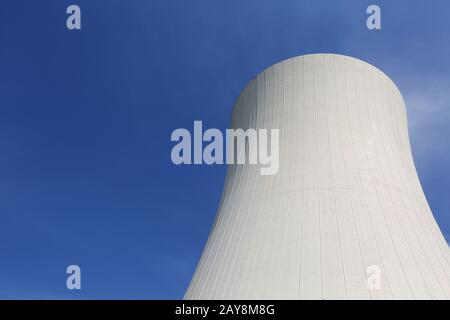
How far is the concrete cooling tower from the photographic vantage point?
461cm

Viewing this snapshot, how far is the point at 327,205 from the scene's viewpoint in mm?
5203

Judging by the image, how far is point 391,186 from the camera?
219 inches

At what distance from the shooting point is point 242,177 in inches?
249

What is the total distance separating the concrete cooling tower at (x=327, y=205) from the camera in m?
4.61

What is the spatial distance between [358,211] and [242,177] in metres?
1.91
